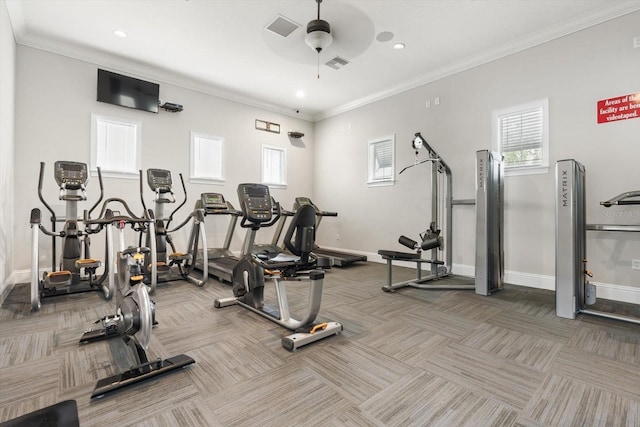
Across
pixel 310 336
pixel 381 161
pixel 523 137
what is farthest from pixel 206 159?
pixel 523 137

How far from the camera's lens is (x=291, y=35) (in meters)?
4.16

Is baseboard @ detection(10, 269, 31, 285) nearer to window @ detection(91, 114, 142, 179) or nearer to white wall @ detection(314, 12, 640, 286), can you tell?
window @ detection(91, 114, 142, 179)

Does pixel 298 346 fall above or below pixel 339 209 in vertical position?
below

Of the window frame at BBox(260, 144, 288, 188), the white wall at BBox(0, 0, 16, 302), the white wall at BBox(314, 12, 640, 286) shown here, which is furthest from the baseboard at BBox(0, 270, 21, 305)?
the white wall at BBox(314, 12, 640, 286)

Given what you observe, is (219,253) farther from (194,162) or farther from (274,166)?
(274,166)

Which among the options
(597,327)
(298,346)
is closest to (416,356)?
(298,346)

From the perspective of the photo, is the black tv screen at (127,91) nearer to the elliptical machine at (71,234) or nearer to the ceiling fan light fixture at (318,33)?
the elliptical machine at (71,234)

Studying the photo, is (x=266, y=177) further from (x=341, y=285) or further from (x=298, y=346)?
(x=298, y=346)

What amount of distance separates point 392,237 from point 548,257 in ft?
8.25

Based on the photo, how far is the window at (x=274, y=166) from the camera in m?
6.91

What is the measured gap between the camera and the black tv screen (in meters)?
4.79

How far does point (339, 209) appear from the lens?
280 inches

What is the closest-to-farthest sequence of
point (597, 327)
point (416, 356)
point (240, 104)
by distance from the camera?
point (416, 356), point (597, 327), point (240, 104)

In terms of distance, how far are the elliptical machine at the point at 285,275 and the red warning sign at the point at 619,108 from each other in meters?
3.85
